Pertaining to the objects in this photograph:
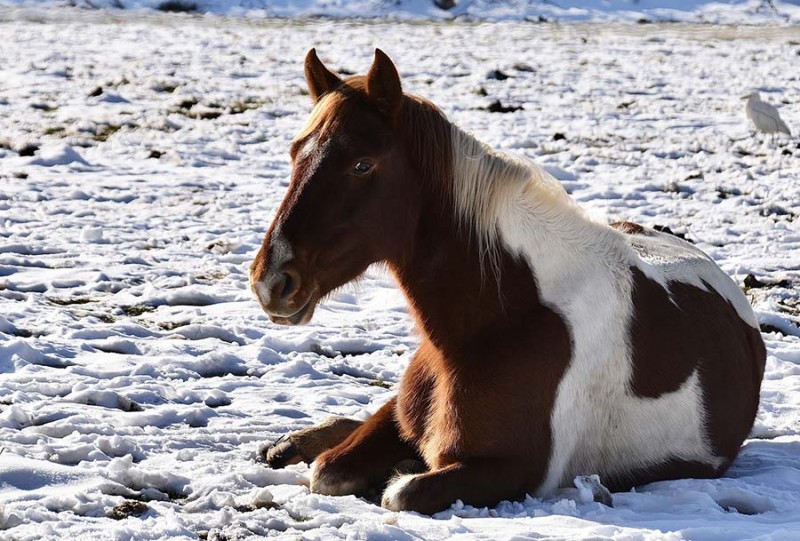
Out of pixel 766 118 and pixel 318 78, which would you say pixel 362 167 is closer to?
pixel 318 78

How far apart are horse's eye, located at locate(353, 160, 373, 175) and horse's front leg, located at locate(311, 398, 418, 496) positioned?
0.92 meters

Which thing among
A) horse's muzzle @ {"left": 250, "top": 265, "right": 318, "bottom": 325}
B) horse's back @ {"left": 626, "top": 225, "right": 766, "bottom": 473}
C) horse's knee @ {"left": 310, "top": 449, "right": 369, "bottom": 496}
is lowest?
horse's knee @ {"left": 310, "top": 449, "right": 369, "bottom": 496}

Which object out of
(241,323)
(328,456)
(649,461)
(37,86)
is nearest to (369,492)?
(328,456)

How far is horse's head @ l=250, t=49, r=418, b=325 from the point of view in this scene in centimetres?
346

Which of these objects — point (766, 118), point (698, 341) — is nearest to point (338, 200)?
point (698, 341)

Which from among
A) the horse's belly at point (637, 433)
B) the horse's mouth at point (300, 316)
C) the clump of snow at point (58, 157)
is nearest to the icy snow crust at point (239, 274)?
the clump of snow at point (58, 157)

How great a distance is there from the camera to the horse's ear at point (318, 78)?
3709 mm

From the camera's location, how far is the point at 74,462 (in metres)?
3.83

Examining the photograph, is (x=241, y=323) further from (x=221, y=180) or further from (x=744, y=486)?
(x=221, y=180)

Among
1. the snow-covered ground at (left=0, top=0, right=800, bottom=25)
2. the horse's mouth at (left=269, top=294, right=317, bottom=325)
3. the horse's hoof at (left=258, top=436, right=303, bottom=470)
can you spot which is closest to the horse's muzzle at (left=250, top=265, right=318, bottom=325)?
the horse's mouth at (left=269, top=294, right=317, bottom=325)

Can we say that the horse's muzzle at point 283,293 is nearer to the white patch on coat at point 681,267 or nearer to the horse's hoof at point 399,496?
the horse's hoof at point 399,496

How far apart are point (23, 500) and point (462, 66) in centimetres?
1411

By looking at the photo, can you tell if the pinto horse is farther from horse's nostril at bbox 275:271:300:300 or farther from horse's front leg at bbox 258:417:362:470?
horse's front leg at bbox 258:417:362:470

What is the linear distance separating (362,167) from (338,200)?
13cm
